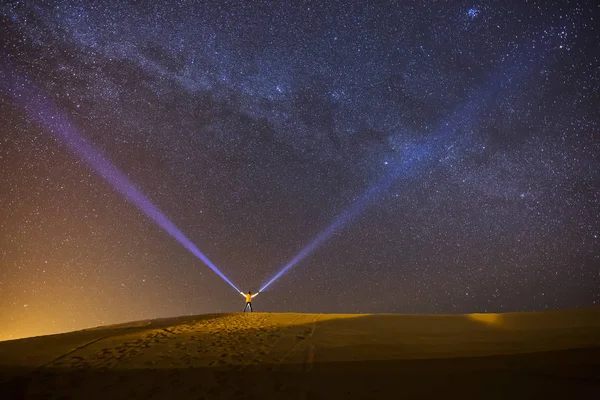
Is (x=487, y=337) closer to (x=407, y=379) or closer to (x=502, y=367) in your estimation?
(x=502, y=367)

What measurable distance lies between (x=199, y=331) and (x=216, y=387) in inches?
231

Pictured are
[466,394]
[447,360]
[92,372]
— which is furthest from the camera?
[92,372]

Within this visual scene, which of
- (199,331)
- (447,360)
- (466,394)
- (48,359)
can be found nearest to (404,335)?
(447,360)

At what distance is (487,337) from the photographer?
9641mm

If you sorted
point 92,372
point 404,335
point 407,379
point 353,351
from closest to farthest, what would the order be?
point 407,379 < point 92,372 < point 353,351 < point 404,335

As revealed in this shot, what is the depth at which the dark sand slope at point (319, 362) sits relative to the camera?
6027 mm

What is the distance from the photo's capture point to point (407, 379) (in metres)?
6.33

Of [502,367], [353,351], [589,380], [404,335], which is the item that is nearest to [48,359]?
[353,351]

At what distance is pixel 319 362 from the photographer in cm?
762

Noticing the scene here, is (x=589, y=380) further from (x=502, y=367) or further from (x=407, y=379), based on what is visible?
(x=407, y=379)

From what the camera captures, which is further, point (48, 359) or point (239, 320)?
point (239, 320)

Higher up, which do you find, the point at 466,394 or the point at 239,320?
the point at 239,320

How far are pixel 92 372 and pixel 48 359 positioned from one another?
7.61 feet

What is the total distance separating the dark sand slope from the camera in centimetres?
603
